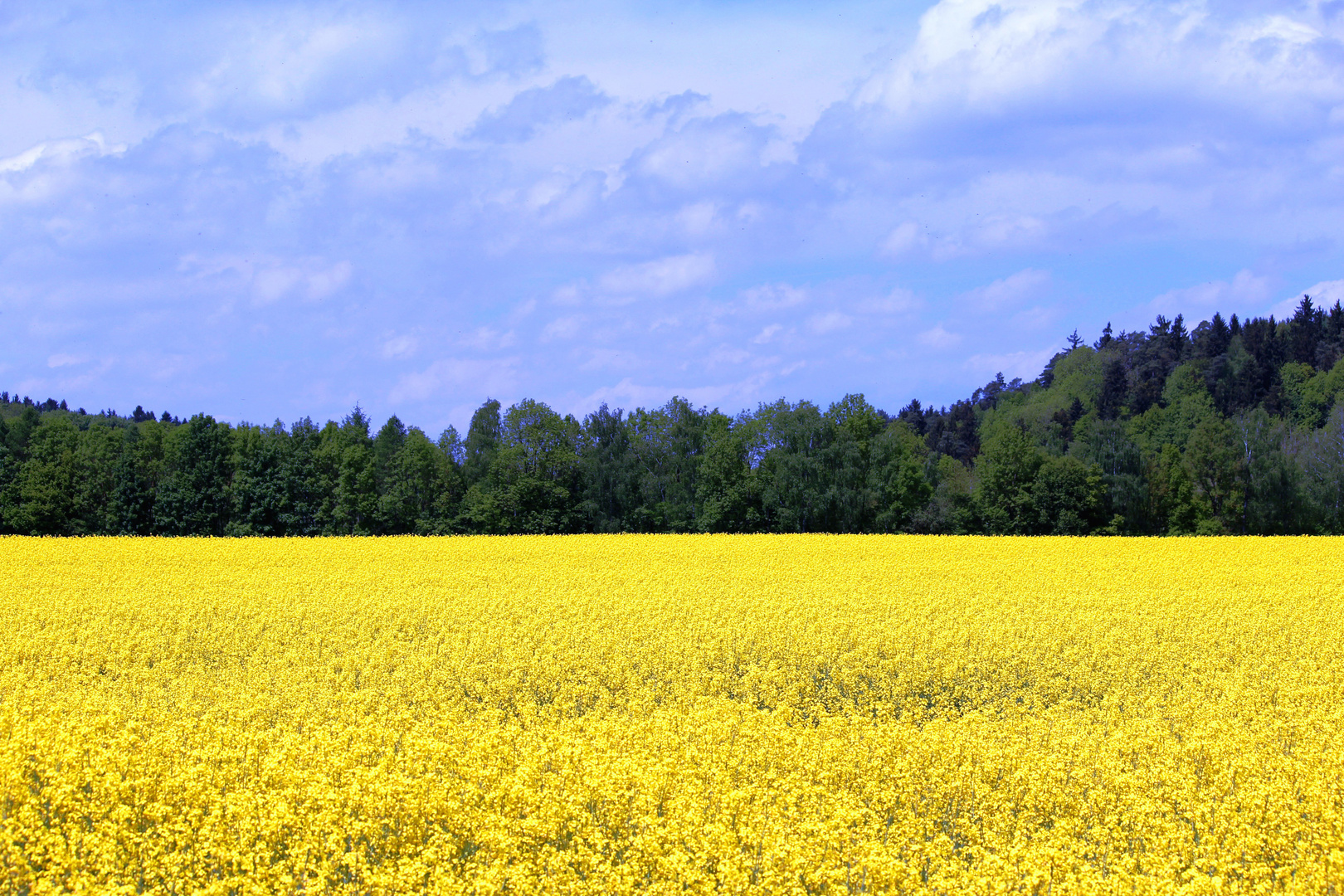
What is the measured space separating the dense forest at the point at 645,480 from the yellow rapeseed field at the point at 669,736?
32.4 m

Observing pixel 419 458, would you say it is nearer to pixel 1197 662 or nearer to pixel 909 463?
pixel 909 463

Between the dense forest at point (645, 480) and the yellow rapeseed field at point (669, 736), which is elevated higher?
the dense forest at point (645, 480)

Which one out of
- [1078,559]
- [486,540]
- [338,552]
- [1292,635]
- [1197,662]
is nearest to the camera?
[1197,662]

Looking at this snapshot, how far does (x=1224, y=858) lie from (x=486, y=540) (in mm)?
36443

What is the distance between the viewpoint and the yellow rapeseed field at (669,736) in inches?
294

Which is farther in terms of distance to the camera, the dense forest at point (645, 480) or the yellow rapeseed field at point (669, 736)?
the dense forest at point (645, 480)

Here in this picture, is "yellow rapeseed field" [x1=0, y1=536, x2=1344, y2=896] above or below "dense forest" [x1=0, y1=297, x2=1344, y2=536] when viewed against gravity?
below

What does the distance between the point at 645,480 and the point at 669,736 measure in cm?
4926

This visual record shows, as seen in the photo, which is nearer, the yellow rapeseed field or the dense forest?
the yellow rapeseed field

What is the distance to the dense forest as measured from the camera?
57.4 m

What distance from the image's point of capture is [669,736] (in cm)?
1076

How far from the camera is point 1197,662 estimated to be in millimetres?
16312

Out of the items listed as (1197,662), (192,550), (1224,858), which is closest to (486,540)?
(192,550)

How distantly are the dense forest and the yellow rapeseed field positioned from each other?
32365 mm
